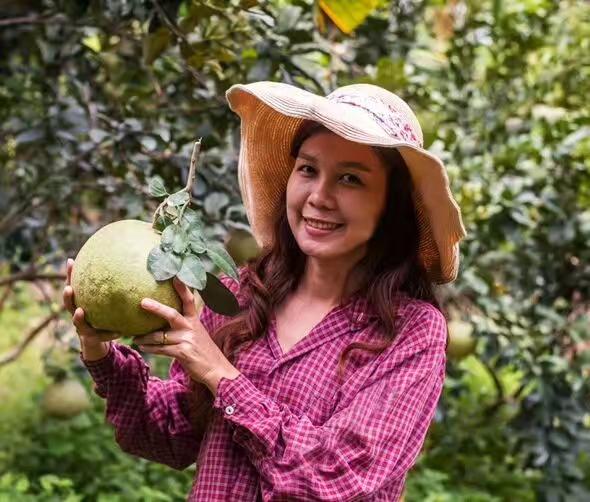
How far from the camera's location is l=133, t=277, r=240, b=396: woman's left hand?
60.8 inches

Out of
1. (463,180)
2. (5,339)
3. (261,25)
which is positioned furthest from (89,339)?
(5,339)

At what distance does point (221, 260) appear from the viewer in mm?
1581

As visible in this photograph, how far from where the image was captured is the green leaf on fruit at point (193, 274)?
1.50 m

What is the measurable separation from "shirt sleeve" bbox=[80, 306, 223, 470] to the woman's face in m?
0.32

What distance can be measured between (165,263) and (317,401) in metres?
0.36

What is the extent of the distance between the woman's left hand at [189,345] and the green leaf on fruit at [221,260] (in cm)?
7

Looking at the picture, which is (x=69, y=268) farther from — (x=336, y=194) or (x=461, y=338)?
(x=461, y=338)

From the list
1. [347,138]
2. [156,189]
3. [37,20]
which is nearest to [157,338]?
[156,189]

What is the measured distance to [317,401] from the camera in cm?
165

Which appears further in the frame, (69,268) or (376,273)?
(376,273)

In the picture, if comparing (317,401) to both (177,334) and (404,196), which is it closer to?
(177,334)

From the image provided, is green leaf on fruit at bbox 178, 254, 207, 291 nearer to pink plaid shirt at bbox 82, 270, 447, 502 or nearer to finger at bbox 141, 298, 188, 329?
finger at bbox 141, 298, 188, 329

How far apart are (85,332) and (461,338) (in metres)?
2.48

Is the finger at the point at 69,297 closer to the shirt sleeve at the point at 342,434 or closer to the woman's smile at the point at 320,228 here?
the shirt sleeve at the point at 342,434
